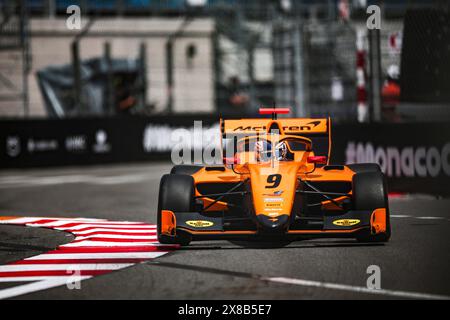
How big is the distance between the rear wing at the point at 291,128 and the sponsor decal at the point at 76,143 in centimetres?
1728

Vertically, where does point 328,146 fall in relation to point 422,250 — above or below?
above

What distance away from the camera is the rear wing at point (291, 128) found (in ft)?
33.1

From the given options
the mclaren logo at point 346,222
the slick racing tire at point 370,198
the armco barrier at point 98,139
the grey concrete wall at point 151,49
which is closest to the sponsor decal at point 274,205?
the mclaren logo at point 346,222

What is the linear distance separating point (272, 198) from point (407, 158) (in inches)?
271

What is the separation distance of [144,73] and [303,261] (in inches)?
899

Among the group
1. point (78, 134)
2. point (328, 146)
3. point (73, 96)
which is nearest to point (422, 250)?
point (328, 146)

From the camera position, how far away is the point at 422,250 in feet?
27.6

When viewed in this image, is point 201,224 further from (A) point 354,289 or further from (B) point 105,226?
(B) point 105,226

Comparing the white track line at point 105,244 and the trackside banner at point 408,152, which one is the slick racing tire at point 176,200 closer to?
the white track line at point 105,244

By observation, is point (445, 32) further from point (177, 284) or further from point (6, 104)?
point (6, 104)

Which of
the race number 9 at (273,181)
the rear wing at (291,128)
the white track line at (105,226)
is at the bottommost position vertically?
the white track line at (105,226)

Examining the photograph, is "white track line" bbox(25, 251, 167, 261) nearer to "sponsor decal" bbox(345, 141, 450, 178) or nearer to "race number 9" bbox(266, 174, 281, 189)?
"race number 9" bbox(266, 174, 281, 189)

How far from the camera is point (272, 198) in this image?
8.43 m

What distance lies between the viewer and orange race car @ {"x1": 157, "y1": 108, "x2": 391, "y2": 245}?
8.55 meters
